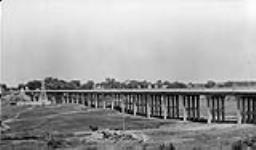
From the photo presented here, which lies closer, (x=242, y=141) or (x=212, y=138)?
(x=242, y=141)

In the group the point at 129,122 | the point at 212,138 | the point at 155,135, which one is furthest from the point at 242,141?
the point at 129,122

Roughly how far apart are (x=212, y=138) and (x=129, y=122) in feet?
131

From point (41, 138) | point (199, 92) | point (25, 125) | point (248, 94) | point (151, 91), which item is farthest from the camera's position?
point (151, 91)

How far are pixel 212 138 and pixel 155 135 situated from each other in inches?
406

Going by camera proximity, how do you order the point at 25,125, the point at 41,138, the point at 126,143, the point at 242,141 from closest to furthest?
the point at 242,141 → the point at 126,143 → the point at 41,138 → the point at 25,125

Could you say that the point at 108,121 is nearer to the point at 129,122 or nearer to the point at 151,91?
the point at 129,122

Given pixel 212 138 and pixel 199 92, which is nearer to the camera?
pixel 212 138

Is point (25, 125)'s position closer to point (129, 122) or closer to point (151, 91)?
point (129, 122)

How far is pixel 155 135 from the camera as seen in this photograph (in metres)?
75.4

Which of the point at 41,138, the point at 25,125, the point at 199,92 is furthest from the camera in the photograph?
the point at 199,92

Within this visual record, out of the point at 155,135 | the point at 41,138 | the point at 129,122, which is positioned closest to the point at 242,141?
the point at 155,135

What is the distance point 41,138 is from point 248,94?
4178 centimetres

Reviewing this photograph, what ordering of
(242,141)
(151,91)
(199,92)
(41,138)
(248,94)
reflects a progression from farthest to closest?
Answer: 1. (151,91)
2. (199,92)
3. (248,94)
4. (41,138)
5. (242,141)

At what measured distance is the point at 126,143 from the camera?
64750 millimetres
